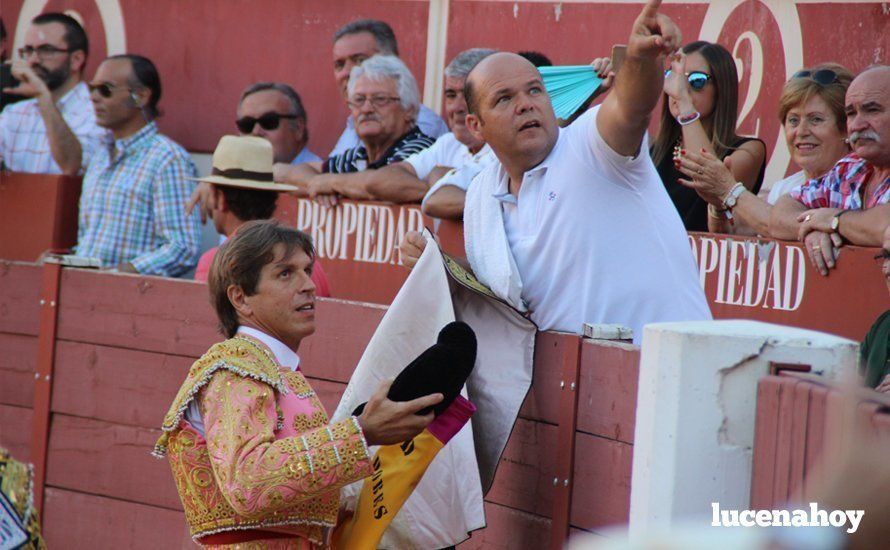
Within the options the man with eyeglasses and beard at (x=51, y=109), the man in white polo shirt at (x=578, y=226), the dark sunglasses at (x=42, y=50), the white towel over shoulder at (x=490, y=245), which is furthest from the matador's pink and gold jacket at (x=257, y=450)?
the dark sunglasses at (x=42, y=50)

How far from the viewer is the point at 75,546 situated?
5.43 meters

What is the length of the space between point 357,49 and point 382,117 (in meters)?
0.82

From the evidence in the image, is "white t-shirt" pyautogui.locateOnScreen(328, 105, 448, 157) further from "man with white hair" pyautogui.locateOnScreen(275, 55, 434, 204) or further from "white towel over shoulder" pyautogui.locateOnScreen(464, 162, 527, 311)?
"white towel over shoulder" pyautogui.locateOnScreen(464, 162, 527, 311)

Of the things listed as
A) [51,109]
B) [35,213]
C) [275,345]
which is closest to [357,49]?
[51,109]

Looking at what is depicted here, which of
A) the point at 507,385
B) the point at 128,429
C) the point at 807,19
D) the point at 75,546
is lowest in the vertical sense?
the point at 75,546

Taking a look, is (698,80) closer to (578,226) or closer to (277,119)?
(578,226)

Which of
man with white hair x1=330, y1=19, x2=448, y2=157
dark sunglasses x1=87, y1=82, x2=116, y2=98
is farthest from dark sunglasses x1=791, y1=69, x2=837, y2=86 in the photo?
dark sunglasses x1=87, y1=82, x2=116, y2=98

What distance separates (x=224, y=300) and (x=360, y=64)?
343 centimetres

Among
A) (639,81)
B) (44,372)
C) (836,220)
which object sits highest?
(639,81)

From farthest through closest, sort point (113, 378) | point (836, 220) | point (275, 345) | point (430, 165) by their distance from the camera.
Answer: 1. point (430, 165)
2. point (113, 378)
3. point (836, 220)
4. point (275, 345)

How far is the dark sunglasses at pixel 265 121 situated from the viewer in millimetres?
6484

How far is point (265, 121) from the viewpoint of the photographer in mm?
6484

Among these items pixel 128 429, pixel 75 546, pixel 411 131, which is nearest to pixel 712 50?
pixel 411 131

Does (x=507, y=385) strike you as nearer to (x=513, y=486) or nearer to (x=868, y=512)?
(x=513, y=486)
